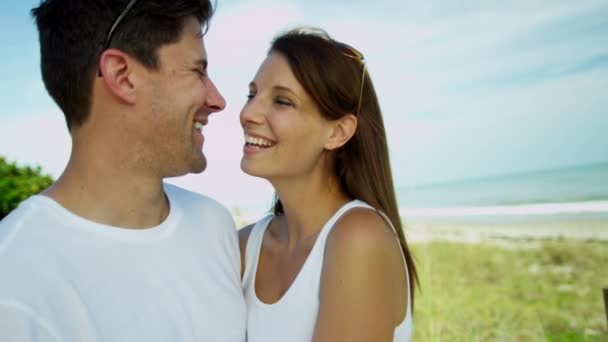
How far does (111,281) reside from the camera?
5.90 ft

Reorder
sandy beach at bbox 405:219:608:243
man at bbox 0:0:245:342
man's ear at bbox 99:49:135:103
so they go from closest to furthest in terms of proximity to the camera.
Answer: man at bbox 0:0:245:342 → man's ear at bbox 99:49:135:103 → sandy beach at bbox 405:219:608:243

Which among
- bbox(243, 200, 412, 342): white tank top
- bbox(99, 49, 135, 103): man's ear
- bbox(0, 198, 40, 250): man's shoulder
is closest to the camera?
bbox(0, 198, 40, 250): man's shoulder

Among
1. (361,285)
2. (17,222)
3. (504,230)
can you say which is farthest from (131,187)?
(504,230)

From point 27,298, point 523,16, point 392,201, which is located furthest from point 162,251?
point 523,16

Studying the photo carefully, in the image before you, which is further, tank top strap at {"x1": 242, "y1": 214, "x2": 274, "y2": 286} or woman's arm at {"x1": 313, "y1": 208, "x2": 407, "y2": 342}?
tank top strap at {"x1": 242, "y1": 214, "x2": 274, "y2": 286}

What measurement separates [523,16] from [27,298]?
43905 millimetres

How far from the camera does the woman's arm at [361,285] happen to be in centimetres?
201

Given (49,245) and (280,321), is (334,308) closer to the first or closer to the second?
(280,321)

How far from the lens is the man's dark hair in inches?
81.9

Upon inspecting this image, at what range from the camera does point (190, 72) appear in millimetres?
2180

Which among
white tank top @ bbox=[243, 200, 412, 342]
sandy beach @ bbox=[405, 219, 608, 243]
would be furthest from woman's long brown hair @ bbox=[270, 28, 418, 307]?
sandy beach @ bbox=[405, 219, 608, 243]

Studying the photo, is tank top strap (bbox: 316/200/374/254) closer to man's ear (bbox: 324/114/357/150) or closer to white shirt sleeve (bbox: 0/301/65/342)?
man's ear (bbox: 324/114/357/150)

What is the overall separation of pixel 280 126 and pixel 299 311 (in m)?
0.73

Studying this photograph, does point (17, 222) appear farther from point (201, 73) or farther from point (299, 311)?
point (299, 311)
